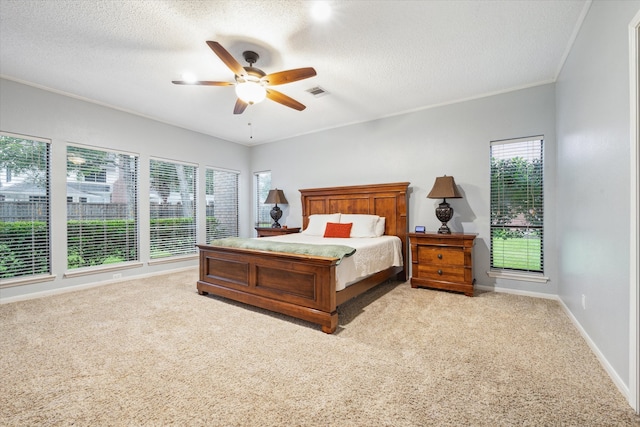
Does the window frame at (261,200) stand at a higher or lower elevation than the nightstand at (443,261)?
higher

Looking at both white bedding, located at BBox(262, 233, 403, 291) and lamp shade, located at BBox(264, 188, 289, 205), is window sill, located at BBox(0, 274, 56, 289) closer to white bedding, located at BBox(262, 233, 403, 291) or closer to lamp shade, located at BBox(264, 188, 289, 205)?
lamp shade, located at BBox(264, 188, 289, 205)

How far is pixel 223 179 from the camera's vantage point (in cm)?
619

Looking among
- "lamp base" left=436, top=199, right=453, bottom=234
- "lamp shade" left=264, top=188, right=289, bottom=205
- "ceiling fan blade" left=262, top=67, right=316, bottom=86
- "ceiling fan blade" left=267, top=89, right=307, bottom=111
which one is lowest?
"lamp base" left=436, top=199, right=453, bottom=234

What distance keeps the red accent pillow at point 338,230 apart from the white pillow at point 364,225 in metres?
0.09

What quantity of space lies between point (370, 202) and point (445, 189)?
128cm

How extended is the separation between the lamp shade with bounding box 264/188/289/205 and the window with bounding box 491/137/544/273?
3819mm

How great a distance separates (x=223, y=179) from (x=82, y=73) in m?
3.11

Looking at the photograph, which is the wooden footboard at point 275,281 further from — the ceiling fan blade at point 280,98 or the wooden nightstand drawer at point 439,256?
A: the wooden nightstand drawer at point 439,256

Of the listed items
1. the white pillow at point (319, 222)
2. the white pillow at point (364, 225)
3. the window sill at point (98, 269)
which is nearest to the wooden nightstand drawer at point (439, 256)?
the white pillow at point (364, 225)

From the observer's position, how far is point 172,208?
205 inches

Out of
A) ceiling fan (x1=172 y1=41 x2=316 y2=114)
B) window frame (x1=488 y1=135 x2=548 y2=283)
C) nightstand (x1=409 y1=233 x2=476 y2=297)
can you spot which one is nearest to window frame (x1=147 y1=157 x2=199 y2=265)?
ceiling fan (x1=172 y1=41 x2=316 y2=114)

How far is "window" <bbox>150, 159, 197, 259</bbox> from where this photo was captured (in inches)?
194

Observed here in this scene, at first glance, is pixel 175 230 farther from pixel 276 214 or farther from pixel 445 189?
pixel 445 189

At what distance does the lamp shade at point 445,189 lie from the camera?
3.78 metres
